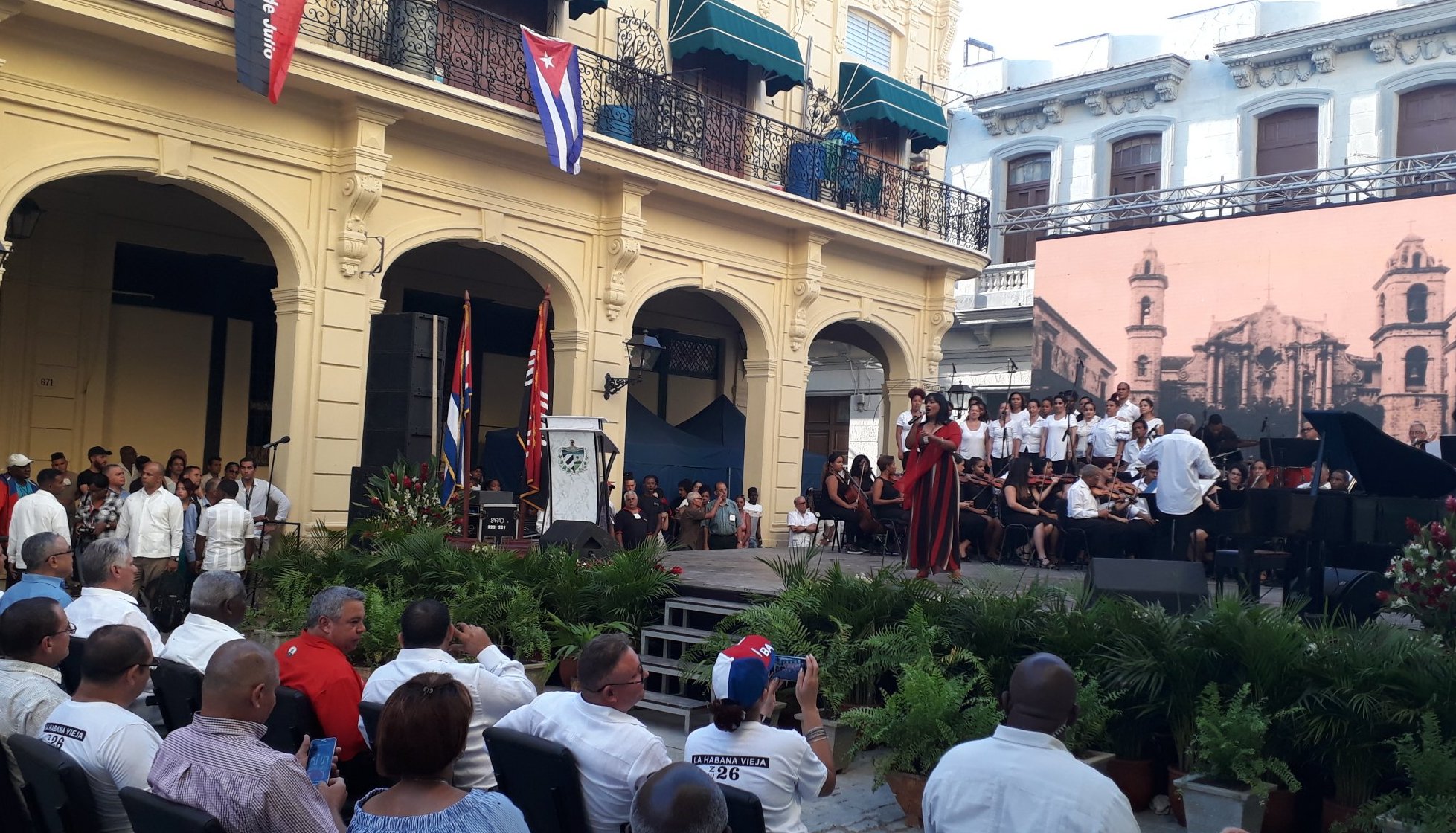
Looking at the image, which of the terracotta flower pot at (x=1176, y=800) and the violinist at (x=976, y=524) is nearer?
the terracotta flower pot at (x=1176, y=800)

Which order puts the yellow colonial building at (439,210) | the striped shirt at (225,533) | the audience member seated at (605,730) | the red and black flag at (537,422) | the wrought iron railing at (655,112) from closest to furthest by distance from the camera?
the audience member seated at (605,730), the striped shirt at (225,533), the yellow colonial building at (439,210), the red and black flag at (537,422), the wrought iron railing at (655,112)

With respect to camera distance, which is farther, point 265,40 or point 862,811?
point 265,40

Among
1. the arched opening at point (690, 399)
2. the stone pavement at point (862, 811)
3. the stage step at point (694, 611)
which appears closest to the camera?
the stone pavement at point (862, 811)

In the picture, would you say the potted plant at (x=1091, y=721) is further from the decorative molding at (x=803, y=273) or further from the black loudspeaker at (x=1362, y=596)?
the decorative molding at (x=803, y=273)

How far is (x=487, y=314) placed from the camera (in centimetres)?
1873

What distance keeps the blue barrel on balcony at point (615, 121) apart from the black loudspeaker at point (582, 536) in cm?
540

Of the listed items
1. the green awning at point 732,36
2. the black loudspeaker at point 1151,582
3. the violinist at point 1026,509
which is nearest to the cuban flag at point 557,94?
the green awning at point 732,36

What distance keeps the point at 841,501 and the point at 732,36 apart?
652 cm

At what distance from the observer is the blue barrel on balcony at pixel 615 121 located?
15461 mm

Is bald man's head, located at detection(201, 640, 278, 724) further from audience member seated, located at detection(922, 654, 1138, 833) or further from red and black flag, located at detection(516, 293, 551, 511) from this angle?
red and black flag, located at detection(516, 293, 551, 511)

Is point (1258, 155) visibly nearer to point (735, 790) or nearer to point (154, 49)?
point (154, 49)

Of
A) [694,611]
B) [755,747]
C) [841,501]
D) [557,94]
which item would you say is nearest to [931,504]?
[694,611]

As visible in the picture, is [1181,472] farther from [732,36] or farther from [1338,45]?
[1338,45]

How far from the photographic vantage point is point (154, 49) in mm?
12016
